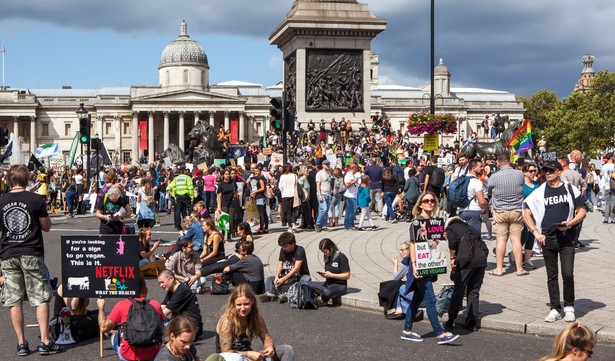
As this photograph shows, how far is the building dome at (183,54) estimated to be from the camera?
121m

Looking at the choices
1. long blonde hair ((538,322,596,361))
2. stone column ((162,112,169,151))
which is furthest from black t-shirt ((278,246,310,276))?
stone column ((162,112,169,151))

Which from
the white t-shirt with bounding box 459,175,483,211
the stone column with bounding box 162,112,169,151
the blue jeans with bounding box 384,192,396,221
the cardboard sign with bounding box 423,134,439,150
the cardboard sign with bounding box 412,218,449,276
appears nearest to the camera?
the cardboard sign with bounding box 412,218,449,276

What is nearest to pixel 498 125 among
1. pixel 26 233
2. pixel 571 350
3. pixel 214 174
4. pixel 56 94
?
pixel 214 174

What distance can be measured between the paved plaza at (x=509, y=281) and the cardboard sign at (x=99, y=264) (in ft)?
12.2

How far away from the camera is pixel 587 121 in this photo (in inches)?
3450

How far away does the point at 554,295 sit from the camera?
1041 cm

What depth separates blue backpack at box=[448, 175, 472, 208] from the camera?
14156 millimetres

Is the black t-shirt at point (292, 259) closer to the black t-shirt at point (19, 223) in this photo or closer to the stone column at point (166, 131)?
the black t-shirt at point (19, 223)

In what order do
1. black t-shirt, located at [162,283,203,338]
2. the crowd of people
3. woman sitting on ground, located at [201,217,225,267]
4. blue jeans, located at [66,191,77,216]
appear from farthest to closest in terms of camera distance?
1. blue jeans, located at [66,191,77,216]
2. woman sitting on ground, located at [201,217,225,267]
3. black t-shirt, located at [162,283,203,338]
4. the crowd of people

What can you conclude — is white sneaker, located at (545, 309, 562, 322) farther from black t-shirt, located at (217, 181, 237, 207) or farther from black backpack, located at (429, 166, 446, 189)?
black t-shirt, located at (217, 181, 237, 207)

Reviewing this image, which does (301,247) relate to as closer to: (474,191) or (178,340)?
(474,191)

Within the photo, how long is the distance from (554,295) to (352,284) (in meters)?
3.67

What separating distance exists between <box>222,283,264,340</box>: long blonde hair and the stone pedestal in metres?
28.8

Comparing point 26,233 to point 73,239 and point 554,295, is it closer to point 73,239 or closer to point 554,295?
point 73,239
